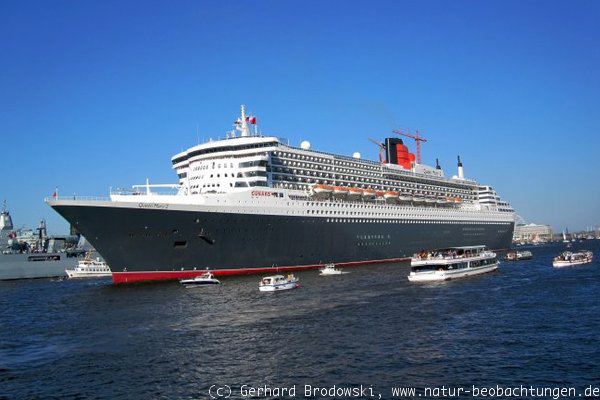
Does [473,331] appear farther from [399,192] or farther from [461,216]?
[461,216]

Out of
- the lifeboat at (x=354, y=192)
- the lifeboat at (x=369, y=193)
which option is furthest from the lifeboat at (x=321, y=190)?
the lifeboat at (x=369, y=193)

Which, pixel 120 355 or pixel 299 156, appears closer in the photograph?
pixel 120 355

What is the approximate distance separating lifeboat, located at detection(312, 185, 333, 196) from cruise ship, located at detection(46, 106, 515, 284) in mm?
130

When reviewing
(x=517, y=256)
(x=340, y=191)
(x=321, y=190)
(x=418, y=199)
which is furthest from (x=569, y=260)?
(x=321, y=190)

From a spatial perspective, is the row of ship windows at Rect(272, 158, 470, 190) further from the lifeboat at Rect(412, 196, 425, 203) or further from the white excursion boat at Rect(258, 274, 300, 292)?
the white excursion boat at Rect(258, 274, 300, 292)

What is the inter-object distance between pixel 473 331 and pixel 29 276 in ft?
234

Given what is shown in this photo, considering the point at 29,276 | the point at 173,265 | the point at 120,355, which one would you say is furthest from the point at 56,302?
the point at 29,276

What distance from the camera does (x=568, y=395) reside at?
15.1m

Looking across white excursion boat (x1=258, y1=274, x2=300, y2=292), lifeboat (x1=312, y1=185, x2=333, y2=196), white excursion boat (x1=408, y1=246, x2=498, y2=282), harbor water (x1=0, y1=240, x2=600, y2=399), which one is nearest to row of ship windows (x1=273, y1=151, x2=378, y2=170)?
lifeboat (x1=312, y1=185, x2=333, y2=196)

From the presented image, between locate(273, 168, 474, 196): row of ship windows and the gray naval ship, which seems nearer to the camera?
locate(273, 168, 474, 196): row of ship windows

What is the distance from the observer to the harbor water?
17.1m

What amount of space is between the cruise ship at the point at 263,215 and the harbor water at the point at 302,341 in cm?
676

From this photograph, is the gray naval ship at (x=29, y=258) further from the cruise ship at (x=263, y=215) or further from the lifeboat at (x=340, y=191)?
the lifeboat at (x=340, y=191)

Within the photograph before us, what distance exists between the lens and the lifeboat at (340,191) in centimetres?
5900
